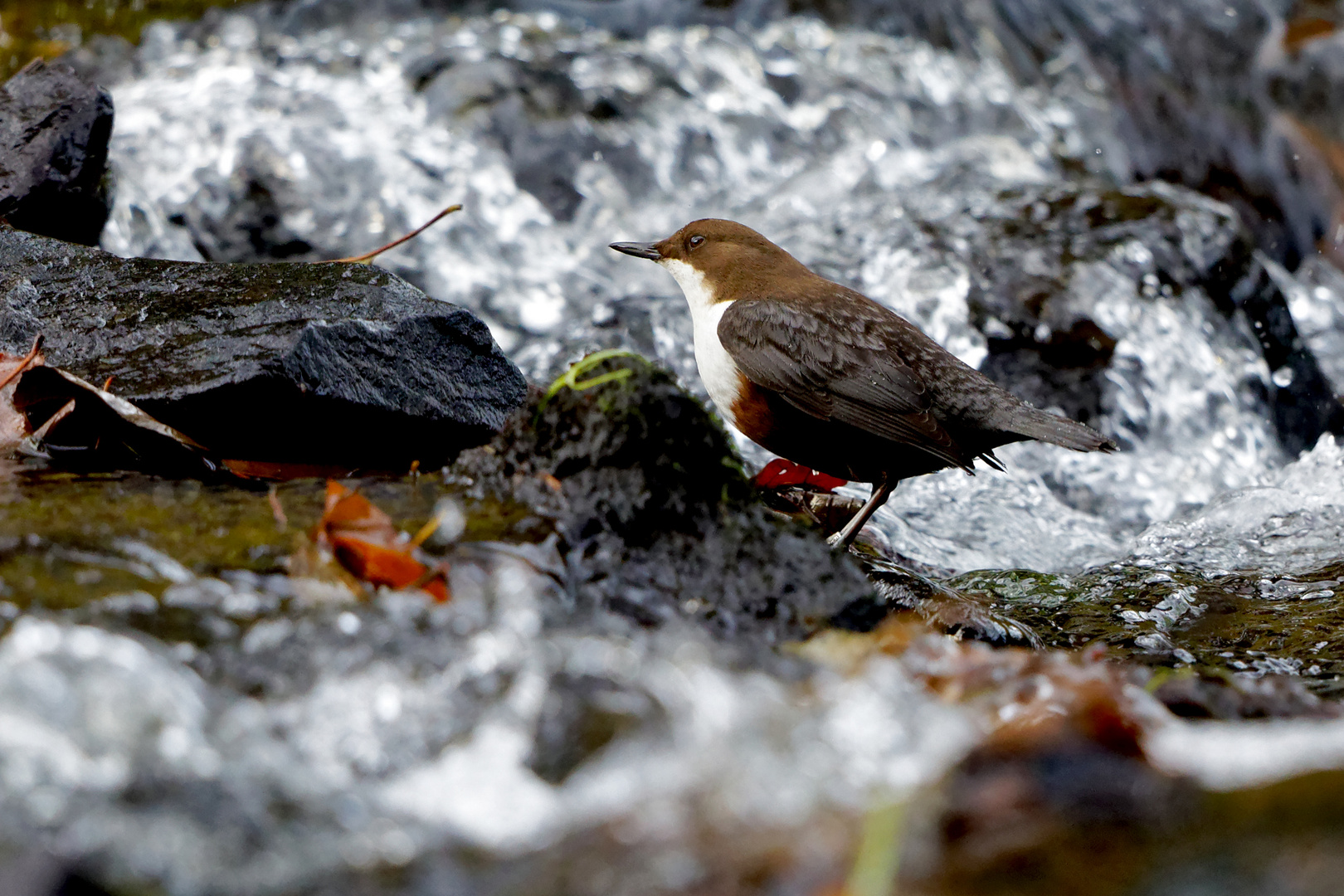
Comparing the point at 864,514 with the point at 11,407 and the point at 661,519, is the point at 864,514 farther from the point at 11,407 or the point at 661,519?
the point at 11,407

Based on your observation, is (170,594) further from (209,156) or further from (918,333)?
(209,156)

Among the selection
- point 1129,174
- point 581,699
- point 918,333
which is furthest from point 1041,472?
point 581,699

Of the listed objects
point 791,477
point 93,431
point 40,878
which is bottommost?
point 791,477

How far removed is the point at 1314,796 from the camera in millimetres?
1501

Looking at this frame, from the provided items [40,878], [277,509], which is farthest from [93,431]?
[40,878]

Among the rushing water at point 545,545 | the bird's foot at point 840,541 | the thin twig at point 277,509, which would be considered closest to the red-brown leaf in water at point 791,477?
the bird's foot at point 840,541

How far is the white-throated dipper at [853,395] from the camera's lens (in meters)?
3.76

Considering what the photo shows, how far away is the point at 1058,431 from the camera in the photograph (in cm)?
366

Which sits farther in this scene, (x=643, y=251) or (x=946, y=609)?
(x=643, y=251)

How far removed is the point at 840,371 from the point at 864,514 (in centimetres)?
46

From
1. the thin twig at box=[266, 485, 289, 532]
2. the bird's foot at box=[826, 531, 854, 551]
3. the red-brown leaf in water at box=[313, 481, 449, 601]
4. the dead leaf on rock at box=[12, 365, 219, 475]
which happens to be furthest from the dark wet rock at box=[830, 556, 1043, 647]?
the dead leaf on rock at box=[12, 365, 219, 475]

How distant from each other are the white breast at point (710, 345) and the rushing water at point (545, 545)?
1.13m

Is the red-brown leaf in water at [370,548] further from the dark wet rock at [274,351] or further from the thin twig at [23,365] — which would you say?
the thin twig at [23,365]

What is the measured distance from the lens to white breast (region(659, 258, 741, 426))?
13.1ft
